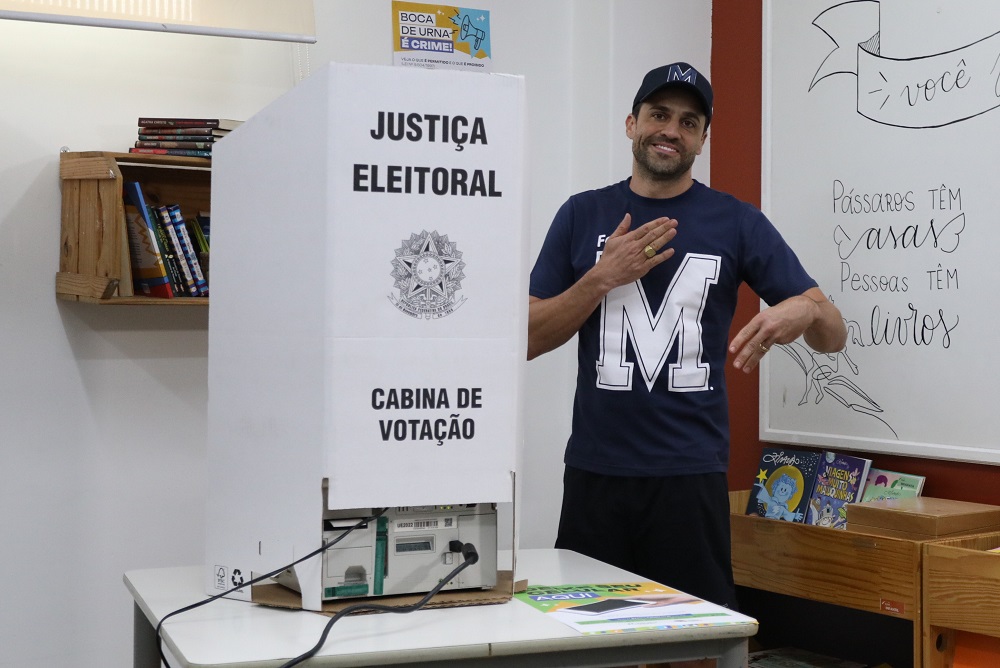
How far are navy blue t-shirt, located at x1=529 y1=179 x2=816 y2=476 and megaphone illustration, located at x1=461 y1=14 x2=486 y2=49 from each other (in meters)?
1.37

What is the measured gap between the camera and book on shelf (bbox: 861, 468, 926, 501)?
9.01 ft

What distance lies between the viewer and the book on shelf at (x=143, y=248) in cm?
276

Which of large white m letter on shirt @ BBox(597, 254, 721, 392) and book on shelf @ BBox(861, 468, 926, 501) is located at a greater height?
large white m letter on shirt @ BBox(597, 254, 721, 392)

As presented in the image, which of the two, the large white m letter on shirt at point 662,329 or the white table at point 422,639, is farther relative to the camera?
the large white m letter on shirt at point 662,329

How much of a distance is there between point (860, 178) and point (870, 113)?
0.19 m

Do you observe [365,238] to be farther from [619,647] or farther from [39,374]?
[39,374]

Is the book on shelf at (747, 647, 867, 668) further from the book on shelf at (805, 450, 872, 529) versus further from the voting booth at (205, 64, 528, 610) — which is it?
the voting booth at (205, 64, 528, 610)

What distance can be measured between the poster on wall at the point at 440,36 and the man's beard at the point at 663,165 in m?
1.18

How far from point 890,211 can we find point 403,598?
2.01 meters

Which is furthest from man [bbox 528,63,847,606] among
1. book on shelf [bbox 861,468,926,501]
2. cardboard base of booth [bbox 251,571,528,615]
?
book on shelf [bbox 861,468,926,501]

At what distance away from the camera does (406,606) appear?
1.42 meters

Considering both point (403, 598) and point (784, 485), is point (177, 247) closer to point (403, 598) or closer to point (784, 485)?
point (403, 598)

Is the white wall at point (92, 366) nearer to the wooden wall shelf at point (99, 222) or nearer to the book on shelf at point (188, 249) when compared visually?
the wooden wall shelf at point (99, 222)

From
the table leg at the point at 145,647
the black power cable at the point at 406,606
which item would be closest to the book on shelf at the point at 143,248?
the table leg at the point at 145,647
